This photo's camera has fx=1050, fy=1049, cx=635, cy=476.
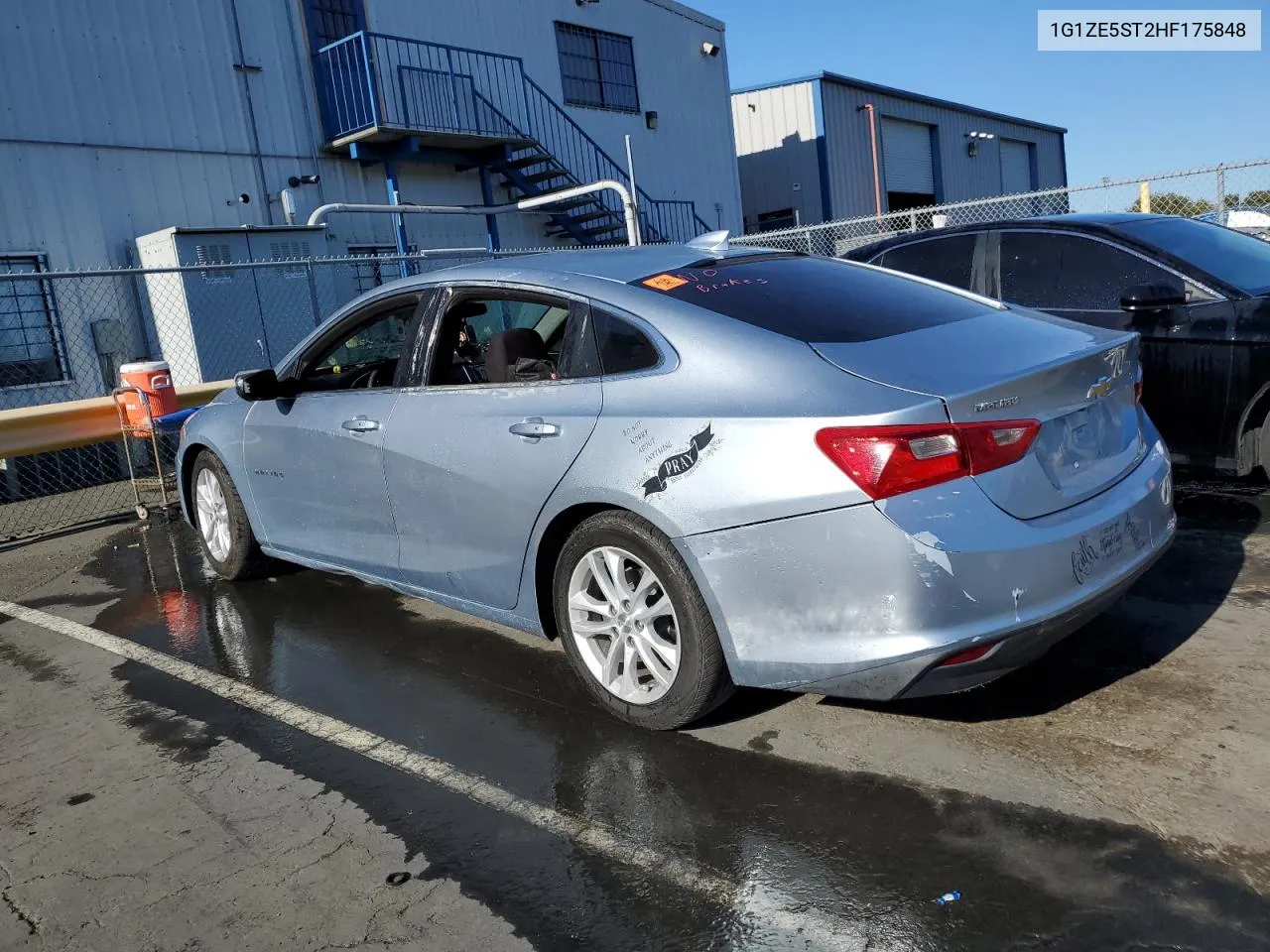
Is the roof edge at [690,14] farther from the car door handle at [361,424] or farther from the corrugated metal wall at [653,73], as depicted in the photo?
the car door handle at [361,424]

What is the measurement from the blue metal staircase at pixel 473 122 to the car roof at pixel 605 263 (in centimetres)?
1232

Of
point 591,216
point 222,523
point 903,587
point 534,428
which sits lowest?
point 222,523

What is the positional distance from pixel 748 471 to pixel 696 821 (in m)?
1.00

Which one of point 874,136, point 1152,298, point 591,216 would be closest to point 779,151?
point 874,136

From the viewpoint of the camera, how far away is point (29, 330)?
41.5 ft

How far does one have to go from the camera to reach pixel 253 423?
5.22m

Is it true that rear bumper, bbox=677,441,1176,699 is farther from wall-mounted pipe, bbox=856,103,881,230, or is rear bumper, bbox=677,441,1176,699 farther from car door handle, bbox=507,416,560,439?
wall-mounted pipe, bbox=856,103,881,230

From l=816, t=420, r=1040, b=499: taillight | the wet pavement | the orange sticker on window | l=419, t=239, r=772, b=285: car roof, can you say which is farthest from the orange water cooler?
l=816, t=420, r=1040, b=499: taillight

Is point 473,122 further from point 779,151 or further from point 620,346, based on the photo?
point 620,346

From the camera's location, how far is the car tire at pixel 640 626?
3.20m

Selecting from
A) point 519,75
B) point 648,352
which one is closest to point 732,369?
point 648,352

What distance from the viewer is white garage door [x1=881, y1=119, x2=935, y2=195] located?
105ft

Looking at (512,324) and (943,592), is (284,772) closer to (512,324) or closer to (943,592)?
(512,324)

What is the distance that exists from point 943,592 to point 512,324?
86.9 inches
